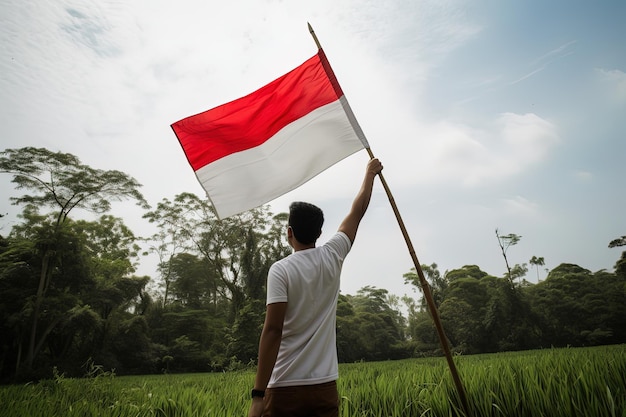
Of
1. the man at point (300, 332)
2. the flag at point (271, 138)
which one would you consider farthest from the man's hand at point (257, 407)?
the flag at point (271, 138)

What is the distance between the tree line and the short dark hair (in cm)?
1877

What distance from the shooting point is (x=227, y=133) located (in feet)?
11.5

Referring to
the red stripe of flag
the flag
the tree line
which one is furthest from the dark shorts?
the tree line

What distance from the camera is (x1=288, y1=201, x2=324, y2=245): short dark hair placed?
204cm

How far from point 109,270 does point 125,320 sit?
146 inches

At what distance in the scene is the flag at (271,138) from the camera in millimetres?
3309

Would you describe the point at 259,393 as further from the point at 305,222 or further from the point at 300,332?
the point at 305,222

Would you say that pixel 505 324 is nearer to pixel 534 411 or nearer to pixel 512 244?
pixel 512 244

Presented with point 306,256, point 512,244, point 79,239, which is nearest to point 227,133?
point 306,256

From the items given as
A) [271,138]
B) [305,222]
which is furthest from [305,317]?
[271,138]

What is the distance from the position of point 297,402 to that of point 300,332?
0.31 metres

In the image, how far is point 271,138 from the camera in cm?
350

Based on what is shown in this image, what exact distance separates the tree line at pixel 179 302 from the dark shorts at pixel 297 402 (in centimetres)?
1869

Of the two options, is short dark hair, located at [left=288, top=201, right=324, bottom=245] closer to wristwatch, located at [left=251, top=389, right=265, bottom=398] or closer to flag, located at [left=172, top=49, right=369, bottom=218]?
wristwatch, located at [left=251, top=389, right=265, bottom=398]
